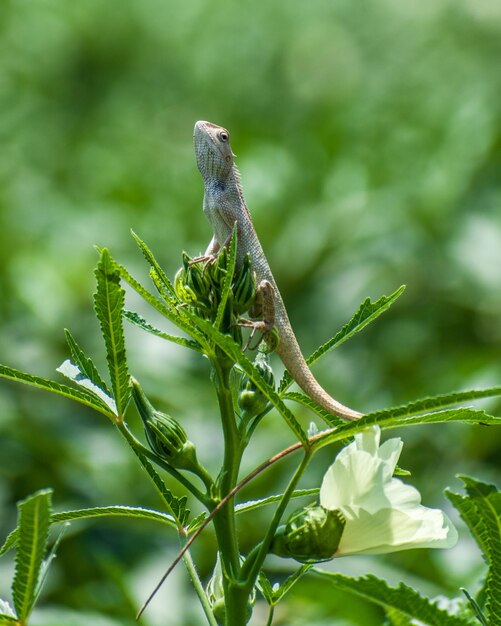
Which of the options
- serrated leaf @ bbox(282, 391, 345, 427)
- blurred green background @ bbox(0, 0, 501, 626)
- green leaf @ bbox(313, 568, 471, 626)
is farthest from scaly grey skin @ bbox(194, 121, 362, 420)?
blurred green background @ bbox(0, 0, 501, 626)

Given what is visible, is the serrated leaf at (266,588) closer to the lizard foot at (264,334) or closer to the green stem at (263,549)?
the green stem at (263,549)

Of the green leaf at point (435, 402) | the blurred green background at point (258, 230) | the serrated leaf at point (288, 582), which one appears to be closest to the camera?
the green leaf at point (435, 402)

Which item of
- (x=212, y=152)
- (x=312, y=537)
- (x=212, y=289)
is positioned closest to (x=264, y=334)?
(x=212, y=289)

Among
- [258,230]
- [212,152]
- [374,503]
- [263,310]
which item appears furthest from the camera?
[258,230]

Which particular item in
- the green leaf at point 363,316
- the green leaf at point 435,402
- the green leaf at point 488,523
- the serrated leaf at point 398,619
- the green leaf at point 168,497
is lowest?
the serrated leaf at point 398,619

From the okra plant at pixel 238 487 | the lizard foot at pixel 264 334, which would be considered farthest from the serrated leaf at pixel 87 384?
the lizard foot at pixel 264 334

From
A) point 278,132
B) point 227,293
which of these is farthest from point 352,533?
point 278,132

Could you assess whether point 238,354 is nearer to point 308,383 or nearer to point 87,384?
point 87,384
